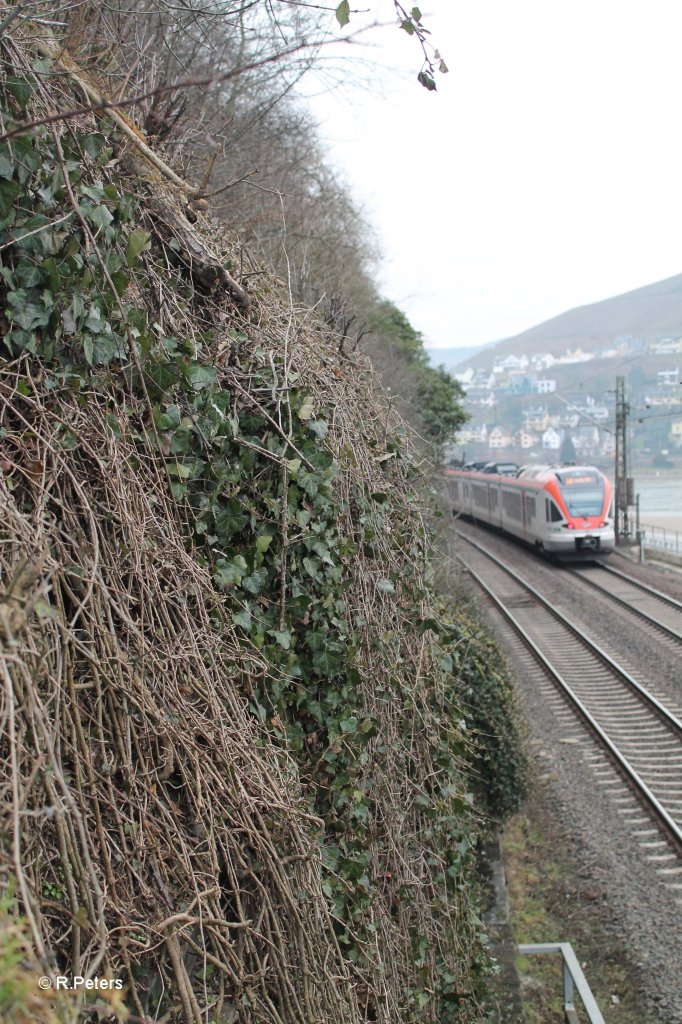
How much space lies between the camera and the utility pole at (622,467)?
3038 centimetres

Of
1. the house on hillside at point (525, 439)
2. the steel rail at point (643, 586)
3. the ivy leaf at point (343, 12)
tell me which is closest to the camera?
the ivy leaf at point (343, 12)

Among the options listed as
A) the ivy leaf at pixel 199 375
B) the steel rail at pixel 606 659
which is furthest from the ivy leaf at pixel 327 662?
the steel rail at pixel 606 659

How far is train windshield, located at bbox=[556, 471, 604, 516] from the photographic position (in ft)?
79.7

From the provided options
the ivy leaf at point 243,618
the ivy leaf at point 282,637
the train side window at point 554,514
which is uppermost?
the ivy leaf at point 243,618

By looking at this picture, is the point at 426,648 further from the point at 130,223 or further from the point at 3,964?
the point at 3,964

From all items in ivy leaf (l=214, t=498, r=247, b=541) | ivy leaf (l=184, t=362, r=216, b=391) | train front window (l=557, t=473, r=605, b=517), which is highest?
ivy leaf (l=184, t=362, r=216, b=391)

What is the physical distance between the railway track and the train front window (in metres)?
4.70

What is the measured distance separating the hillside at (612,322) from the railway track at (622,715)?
95.0 metres

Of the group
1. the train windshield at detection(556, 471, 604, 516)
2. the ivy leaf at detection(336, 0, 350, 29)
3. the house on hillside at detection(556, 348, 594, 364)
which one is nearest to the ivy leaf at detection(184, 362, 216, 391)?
the ivy leaf at detection(336, 0, 350, 29)

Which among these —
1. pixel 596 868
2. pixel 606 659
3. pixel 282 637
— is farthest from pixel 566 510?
pixel 282 637

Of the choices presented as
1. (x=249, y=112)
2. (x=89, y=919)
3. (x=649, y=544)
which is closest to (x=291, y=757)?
(x=89, y=919)

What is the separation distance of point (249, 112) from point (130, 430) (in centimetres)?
1037

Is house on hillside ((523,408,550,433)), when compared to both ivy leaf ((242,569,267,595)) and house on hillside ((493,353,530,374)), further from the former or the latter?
ivy leaf ((242,569,267,595))

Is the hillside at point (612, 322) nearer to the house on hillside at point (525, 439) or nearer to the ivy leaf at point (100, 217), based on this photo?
the house on hillside at point (525, 439)
